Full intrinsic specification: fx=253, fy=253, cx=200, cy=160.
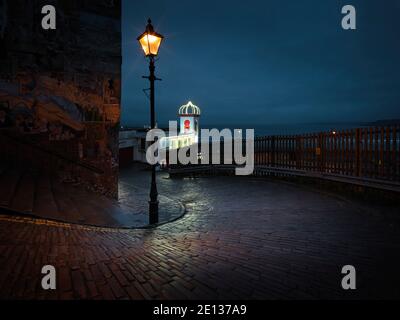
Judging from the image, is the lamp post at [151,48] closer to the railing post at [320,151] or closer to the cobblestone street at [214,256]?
the cobblestone street at [214,256]

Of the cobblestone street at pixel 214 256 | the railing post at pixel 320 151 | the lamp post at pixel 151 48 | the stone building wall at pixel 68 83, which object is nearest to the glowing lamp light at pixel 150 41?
the lamp post at pixel 151 48

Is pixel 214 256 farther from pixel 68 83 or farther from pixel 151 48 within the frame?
pixel 68 83

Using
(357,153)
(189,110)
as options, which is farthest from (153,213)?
(189,110)

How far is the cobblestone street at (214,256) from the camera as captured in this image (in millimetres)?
3102

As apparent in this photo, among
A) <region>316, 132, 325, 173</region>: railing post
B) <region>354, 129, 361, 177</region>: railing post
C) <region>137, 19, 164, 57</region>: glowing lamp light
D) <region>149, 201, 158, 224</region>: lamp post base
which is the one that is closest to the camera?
<region>137, 19, 164, 57</region>: glowing lamp light

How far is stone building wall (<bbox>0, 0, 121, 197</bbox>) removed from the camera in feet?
27.8

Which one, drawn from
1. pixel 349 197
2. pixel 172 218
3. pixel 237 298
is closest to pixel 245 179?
pixel 349 197

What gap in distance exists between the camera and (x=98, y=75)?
9758mm

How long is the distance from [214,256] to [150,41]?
229 inches

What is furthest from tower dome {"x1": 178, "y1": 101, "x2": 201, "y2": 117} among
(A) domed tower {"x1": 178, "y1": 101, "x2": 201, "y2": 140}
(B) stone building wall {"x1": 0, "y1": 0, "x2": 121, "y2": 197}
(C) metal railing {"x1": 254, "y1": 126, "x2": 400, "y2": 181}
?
(B) stone building wall {"x1": 0, "y1": 0, "x2": 121, "y2": 197}

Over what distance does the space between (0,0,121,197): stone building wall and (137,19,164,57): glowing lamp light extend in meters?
3.45

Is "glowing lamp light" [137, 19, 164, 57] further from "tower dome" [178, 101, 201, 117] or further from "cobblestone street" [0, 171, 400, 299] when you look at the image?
"tower dome" [178, 101, 201, 117]

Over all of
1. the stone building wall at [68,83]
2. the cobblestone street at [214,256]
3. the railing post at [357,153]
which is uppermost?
the stone building wall at [68,83]

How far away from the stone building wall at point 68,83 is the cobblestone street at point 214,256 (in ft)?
14.3
